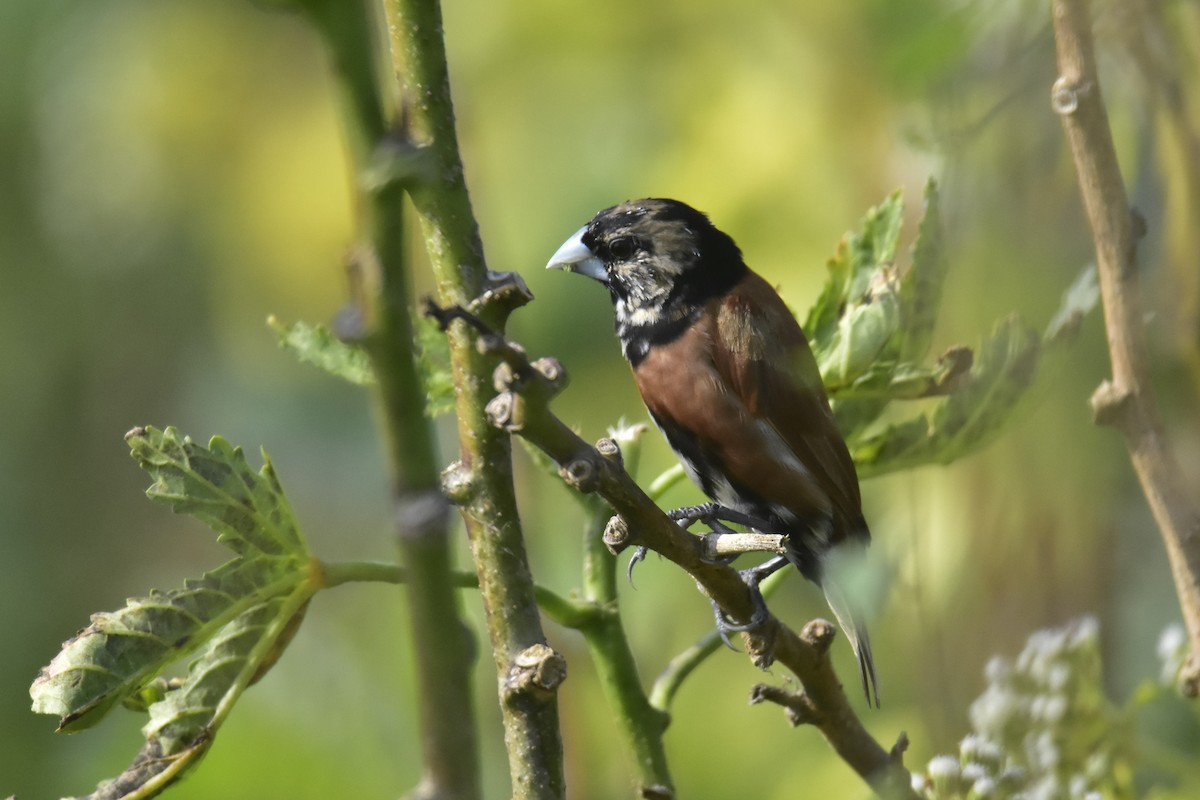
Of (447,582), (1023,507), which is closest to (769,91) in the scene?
(1023,507)

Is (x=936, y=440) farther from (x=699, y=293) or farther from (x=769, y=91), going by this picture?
(x=769, y=91)

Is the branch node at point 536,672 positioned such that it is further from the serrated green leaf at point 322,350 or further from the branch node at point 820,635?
the serrated green leaf at point 322,350

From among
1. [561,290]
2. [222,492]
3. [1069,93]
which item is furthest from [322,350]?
[561,290]

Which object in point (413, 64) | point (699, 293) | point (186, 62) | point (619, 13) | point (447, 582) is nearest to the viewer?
point (447, 582)

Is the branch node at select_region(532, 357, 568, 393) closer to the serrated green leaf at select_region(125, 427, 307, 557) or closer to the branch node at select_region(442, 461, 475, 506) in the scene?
the branch node at select_region(442, 461, 475, 506)

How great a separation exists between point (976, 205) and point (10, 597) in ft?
Result: 11.0

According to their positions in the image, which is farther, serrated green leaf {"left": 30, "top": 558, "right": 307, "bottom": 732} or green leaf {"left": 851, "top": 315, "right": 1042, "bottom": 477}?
green leaf {"left": 851, "top": 315, "right": 1042, "bottom": 477}

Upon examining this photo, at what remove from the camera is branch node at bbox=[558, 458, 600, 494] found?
866 mm

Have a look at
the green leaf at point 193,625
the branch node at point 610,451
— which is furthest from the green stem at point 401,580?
the branch node at point 610,451

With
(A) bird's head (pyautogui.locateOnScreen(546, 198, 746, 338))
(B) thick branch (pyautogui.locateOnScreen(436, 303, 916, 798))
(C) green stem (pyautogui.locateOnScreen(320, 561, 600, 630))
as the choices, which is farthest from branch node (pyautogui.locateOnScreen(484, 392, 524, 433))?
(A) bird's head (pyautogui.locateOnScreen(546, 198, 746, 338))

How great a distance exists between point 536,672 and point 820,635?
0.44m

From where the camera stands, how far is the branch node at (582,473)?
0.87m

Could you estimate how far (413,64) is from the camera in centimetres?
90

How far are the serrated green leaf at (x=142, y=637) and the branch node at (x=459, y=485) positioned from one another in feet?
0.86
